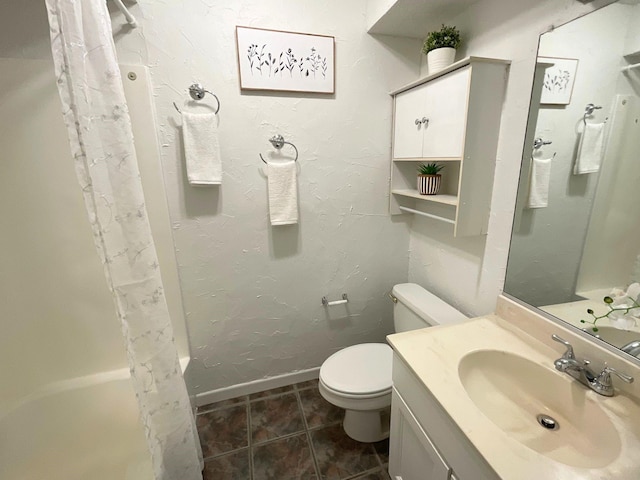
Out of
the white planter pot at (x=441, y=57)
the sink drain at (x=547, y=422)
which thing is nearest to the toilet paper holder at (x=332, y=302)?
the sink drain at (x=547, y=422)

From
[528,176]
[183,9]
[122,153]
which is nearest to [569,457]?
[528,176]

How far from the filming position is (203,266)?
5.03 ft

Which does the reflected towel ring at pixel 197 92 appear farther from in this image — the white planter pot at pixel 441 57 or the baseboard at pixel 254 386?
the baseboard at pixel 254 386

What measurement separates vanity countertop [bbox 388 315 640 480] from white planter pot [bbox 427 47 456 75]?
1.11 m

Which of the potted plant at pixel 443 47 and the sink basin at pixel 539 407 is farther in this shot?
the potted plant at pixel 443 47

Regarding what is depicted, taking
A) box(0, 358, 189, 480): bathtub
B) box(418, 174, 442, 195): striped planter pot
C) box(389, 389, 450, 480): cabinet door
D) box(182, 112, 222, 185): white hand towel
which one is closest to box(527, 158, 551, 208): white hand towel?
box(418, 174, 442, 195): striped planter pot

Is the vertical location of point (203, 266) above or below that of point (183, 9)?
below

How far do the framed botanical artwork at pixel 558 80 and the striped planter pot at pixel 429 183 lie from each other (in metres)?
0.49

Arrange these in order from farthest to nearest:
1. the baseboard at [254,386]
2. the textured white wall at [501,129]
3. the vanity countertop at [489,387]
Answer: the baseboard at [254,386] < the textured white wall at [501,129] < the vanity countertop at [489,387]

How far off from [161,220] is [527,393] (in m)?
1.64

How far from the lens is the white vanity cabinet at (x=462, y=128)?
109 centimetres

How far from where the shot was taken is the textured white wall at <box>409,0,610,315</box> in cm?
101

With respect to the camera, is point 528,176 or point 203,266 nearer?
point 528,176

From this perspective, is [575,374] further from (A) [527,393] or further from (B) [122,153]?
(B) [122,153]
